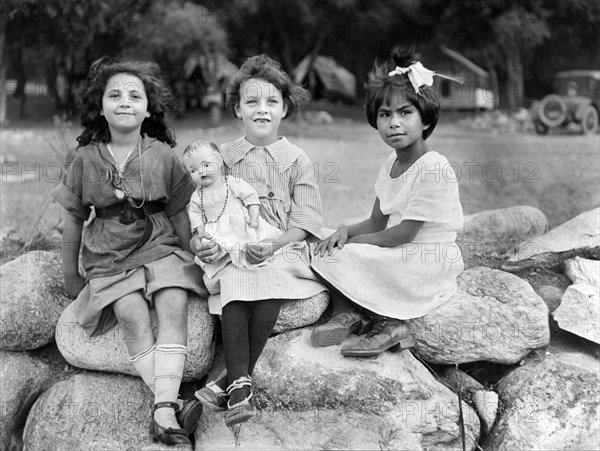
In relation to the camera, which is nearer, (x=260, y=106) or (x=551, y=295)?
(x=260, y=106)

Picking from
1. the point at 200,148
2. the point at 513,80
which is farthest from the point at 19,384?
the point at 513,80

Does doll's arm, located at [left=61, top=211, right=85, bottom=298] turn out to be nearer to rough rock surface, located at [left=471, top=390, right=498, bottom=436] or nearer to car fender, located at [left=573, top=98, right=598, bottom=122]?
rough rock surface, located at [left=471, top=390, right=498, bottom=436]

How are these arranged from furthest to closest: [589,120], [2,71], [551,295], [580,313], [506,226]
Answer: [2,71] → [589,120] → [506,226] → [551,295] → [580,313]

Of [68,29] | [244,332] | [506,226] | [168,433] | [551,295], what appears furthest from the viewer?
[68,29]

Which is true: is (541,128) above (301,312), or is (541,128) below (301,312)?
above

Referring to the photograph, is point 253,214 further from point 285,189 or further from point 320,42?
point 320,42

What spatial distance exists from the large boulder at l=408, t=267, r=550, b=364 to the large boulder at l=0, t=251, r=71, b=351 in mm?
1699

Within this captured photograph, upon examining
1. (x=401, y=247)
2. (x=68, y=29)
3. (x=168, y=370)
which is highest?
(x=68, y=29)

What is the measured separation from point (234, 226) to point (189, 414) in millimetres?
790

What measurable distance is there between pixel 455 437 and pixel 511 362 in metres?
0.47

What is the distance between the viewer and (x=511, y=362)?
337 cm

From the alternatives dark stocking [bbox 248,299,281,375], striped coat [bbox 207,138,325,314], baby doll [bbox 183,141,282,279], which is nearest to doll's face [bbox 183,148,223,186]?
baby doll [bbox 183,141,282,279]

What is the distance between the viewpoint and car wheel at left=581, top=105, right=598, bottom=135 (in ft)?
44.4

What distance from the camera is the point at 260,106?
330 cm
